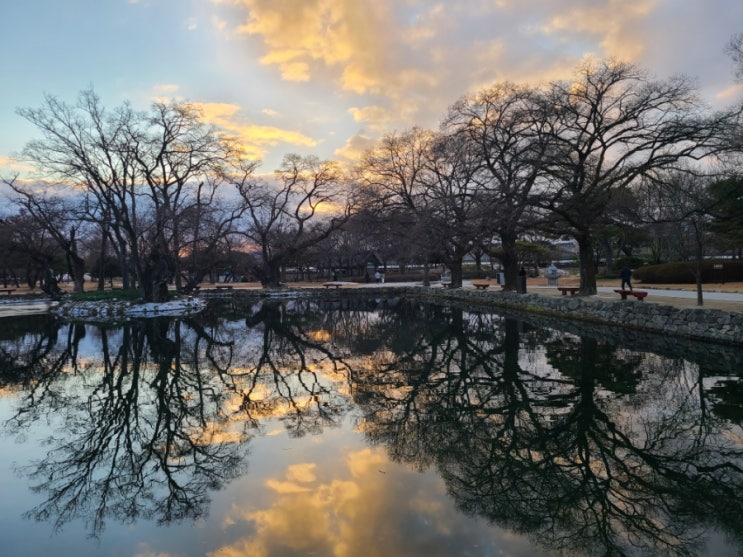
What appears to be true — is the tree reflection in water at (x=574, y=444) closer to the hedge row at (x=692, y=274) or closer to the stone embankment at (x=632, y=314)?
the stone embankment at (x=632, y=314)

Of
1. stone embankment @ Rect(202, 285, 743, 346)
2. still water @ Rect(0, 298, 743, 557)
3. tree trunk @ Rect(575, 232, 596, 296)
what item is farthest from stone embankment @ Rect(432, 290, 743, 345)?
tree trunk @ Rect(575, 232, 596, 296)

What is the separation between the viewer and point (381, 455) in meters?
6.50

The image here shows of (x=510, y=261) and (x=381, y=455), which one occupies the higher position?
(x=510, y=261)

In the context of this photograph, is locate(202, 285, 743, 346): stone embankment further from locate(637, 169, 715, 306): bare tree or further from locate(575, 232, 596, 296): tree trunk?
locate(637, 169, 715, 306): bare tree

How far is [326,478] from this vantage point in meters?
5.85

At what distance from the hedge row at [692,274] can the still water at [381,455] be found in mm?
18036

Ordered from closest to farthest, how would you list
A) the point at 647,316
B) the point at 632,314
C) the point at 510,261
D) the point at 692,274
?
the point at 647,316, the point at 632,314, the point at 692,274, the point at 510,261

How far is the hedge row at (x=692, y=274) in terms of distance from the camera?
1083 inches

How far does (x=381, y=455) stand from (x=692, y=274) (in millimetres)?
27620

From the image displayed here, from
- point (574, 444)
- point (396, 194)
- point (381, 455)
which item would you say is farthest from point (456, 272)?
point (381, 455)

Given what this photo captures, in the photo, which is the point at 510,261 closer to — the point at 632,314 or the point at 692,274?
the point at 692,274

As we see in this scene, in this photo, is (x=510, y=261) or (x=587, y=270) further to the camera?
(x=510, y=261)

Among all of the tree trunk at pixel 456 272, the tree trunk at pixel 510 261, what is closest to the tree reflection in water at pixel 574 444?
the tree trunk at pixel 510 261

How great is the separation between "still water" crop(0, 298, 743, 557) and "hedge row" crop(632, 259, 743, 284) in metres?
18.0
